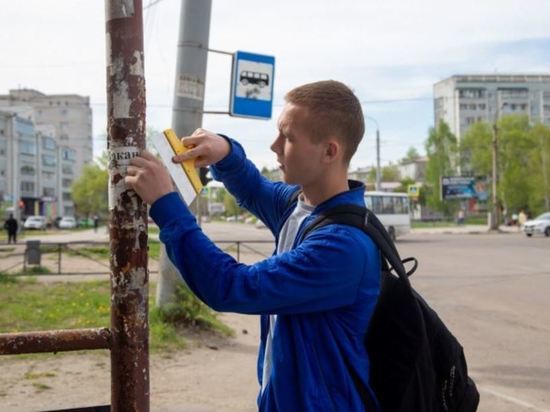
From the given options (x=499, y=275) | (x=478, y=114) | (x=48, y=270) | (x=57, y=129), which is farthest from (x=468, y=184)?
(x=57, y=129)

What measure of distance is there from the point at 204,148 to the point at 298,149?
14.1 inches

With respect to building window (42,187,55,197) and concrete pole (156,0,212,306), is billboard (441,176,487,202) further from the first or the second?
building window (42,187,55,197)

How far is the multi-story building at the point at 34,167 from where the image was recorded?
3322 inches

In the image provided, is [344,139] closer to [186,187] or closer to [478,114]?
[186,187]

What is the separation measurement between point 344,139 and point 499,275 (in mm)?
15441

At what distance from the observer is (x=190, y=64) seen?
7730mm

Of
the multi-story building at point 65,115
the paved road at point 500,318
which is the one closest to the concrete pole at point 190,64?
the paved road at point 500,318

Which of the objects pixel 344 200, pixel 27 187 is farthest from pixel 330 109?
pixel 27 187

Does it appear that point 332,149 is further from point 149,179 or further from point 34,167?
point 34,167

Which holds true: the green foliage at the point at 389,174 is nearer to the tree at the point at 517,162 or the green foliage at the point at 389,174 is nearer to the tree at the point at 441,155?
the tree at the point at 441,155

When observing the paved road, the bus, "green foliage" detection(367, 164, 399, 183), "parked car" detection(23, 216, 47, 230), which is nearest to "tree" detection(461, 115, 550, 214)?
the bus

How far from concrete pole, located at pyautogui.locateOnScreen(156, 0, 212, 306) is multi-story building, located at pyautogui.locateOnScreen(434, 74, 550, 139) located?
115104 mm

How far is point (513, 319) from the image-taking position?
10062 mm

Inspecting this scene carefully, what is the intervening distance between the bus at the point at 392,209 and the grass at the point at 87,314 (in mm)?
22762
